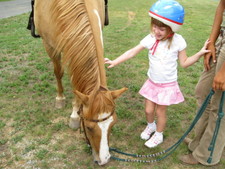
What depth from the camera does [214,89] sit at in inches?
86.0

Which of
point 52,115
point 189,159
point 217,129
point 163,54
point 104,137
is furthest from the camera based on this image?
point 52,115

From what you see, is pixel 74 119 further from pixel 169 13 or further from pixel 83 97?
pixel 169 13

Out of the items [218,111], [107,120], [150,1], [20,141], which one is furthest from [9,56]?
[150,1]

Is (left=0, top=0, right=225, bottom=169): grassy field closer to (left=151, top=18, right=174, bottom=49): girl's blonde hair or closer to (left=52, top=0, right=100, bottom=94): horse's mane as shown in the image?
(left=52, top=0, right=100, bottom=94): horse's mane

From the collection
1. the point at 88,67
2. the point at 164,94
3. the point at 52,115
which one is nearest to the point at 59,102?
the point at 52,115

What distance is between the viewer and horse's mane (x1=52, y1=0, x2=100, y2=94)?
2156 millimetres

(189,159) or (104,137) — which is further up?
(104,137)

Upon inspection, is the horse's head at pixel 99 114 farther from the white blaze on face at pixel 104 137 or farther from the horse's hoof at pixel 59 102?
the horse's hoof at pixel 59 102

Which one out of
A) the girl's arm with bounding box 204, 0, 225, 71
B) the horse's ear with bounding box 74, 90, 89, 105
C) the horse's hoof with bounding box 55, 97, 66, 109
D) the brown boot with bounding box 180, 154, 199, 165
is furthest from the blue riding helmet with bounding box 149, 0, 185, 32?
the horse's hoof with bounding box 55, 97, 66, 109

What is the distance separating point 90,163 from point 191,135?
1.56 m

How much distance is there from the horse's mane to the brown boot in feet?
5.08

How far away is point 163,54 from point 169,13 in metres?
0.48

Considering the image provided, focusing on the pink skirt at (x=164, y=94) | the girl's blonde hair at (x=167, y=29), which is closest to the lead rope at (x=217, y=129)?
the pink skirt at (x=164, y=94)

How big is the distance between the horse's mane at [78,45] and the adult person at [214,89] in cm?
119
